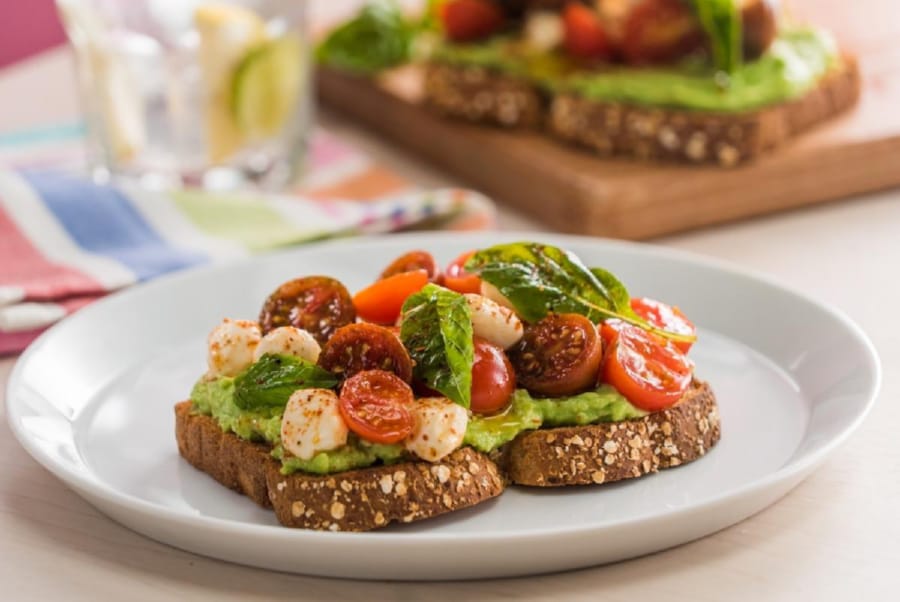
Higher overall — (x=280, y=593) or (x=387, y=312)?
(x=387, y=312)

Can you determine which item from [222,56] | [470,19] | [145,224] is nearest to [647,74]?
[470,19]

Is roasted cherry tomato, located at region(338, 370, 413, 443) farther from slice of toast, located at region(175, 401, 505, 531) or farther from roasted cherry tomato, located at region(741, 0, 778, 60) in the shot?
roasted cherry tomato, located at region(741, 0, 778, 60)

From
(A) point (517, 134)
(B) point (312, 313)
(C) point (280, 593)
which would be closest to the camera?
(C) point (280, 593)

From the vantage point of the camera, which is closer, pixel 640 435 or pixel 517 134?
pixel 640 435

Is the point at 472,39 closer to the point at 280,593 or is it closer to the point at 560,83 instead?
the point at 560,83

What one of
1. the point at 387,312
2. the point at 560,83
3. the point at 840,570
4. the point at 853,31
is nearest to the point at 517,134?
the point at 560,83

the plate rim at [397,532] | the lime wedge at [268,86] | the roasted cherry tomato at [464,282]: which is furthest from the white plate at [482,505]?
the lime wedge at [268,86]

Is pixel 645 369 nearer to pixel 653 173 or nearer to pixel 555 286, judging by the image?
pixel 555 286
